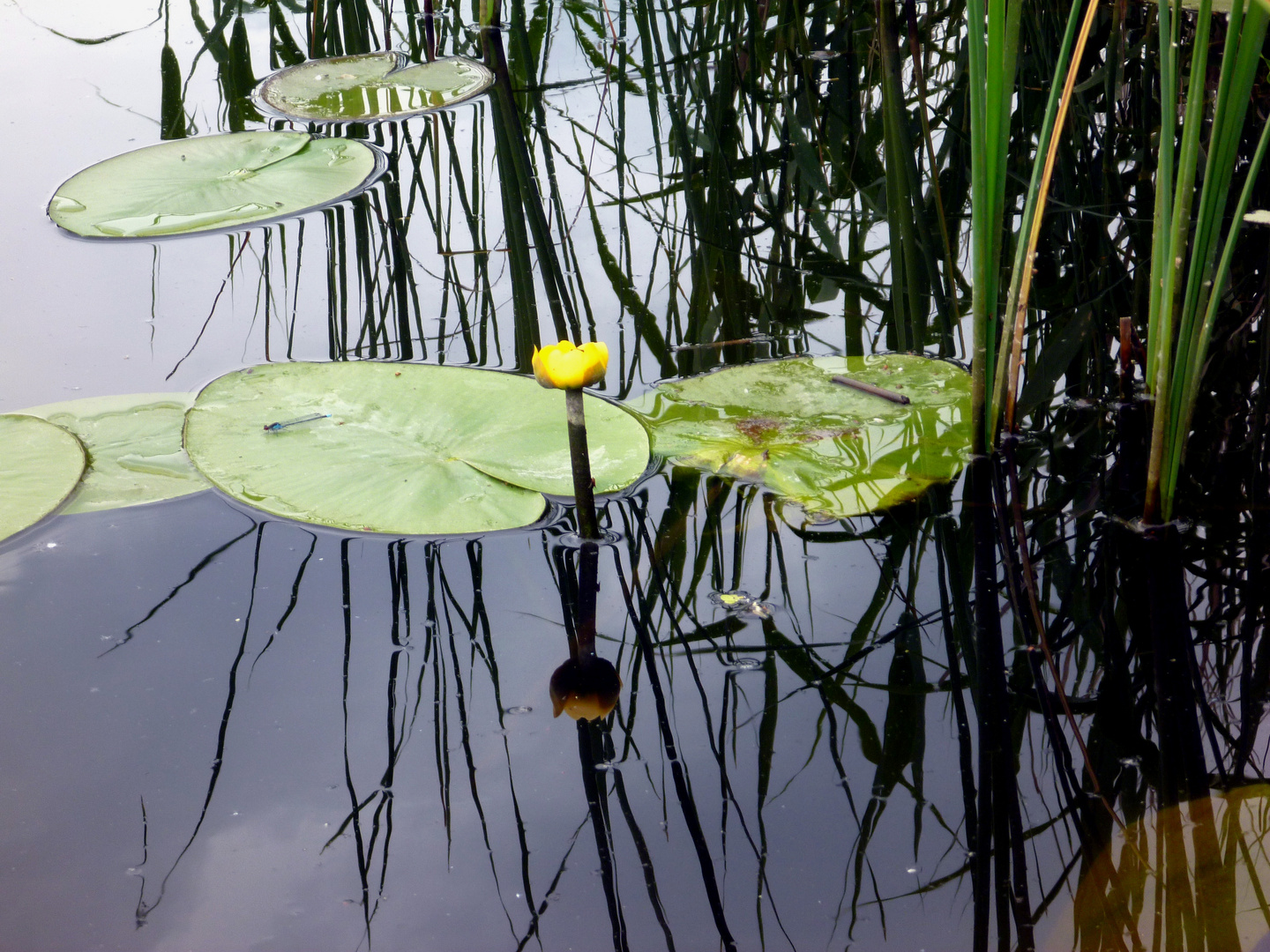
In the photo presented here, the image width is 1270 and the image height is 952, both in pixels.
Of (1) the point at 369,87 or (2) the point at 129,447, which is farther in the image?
(1) the point at 369,87

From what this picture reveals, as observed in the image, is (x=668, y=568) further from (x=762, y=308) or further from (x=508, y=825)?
(x=762, y=308)

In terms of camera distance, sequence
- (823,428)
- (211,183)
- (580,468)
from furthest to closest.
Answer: (211,183)
(823,428)
(580,468)

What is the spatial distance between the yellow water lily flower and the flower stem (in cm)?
3

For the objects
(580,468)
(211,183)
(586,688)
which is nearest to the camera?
(586,688)

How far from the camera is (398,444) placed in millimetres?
1593

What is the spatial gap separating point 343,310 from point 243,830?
1.17 meters

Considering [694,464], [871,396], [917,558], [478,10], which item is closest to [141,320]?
[694,464]

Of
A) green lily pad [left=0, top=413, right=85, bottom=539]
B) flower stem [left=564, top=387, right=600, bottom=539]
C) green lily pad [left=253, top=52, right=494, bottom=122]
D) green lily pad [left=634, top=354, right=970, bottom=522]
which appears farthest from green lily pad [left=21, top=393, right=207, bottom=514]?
green lily pad [left=253, top=52, right=494, bottom=122]

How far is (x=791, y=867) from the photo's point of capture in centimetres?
102

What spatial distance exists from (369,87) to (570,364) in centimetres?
199

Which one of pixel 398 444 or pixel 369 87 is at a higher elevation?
pixel 369 87

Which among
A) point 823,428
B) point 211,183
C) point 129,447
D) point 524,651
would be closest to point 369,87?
point 211,183

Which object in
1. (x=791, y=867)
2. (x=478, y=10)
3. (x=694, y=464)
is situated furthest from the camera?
(x=478, y=10)

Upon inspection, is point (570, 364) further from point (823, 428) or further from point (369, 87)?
point (369, 87)
